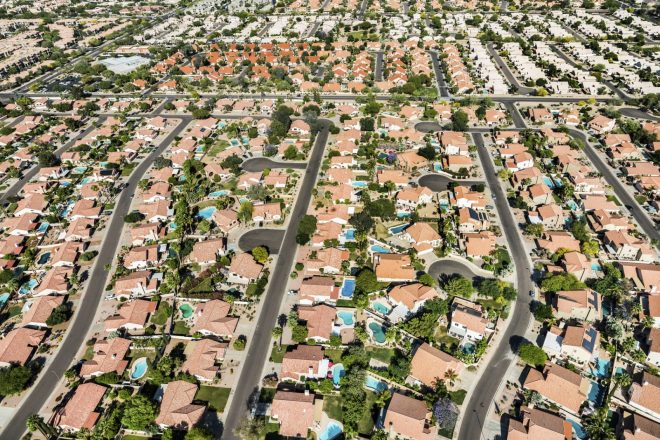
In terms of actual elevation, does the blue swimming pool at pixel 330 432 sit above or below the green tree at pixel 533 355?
below

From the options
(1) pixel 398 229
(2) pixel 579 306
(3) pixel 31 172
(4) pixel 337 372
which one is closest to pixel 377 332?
(4) pixel 337 372

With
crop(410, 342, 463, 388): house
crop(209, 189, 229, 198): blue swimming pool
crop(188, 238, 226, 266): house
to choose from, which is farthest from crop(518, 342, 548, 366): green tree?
crop(209, 189, 229, 198): blue swimming pool

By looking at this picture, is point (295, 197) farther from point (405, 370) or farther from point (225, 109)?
point (225, 109)

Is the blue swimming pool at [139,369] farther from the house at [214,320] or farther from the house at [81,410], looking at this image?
the house at [214,320]

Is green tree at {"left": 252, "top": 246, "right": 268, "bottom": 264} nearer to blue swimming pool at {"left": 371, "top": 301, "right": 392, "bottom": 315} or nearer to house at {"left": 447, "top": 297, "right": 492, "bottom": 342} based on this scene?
blue swimming pool at {"left": 371, "top": 301, "right": 392, "bottom": 315}

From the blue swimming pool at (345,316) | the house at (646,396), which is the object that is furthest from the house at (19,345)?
the house at (646,396)

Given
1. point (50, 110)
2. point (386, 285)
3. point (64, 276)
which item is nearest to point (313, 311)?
point (386, 285)
